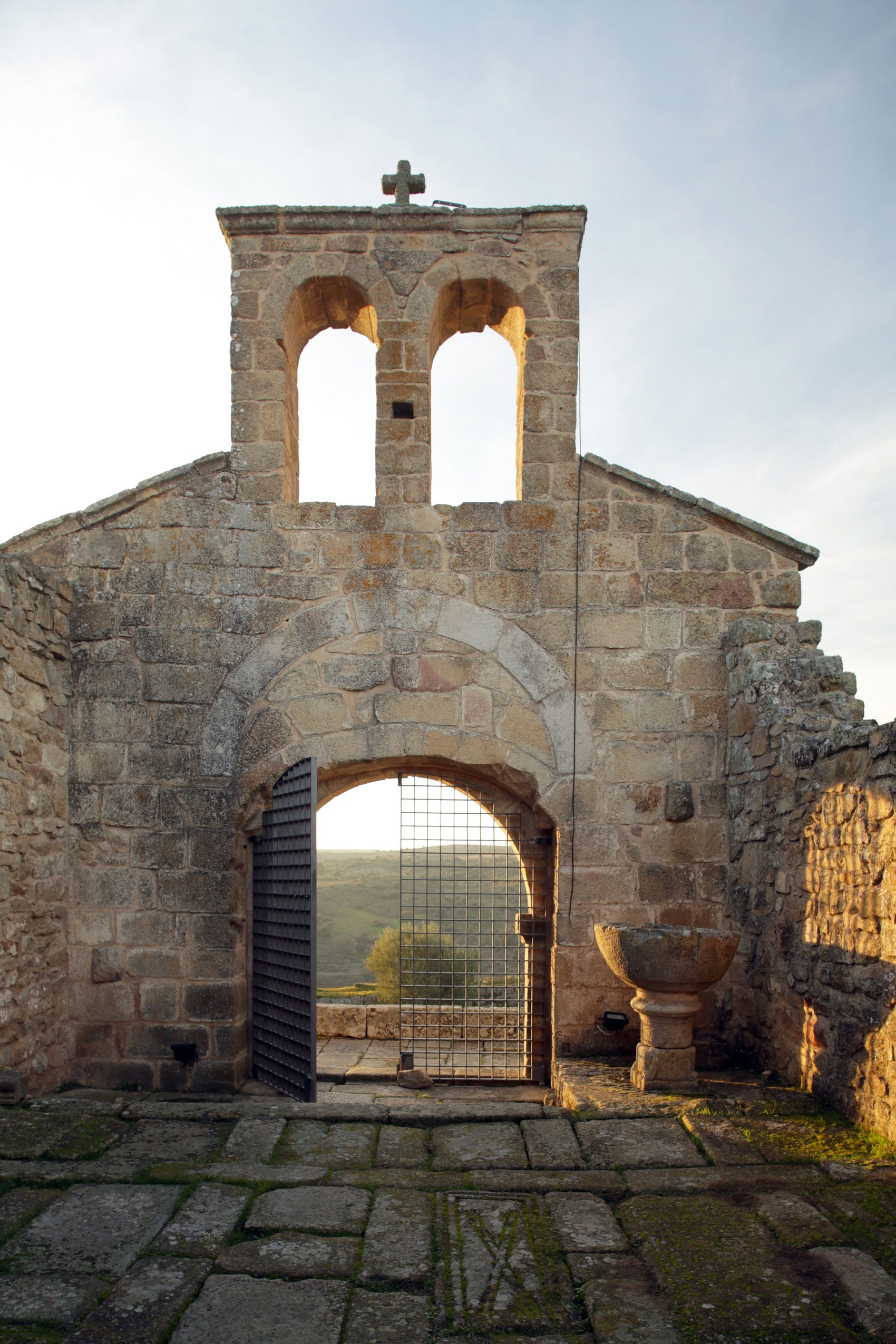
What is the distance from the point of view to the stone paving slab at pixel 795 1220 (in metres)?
2.93

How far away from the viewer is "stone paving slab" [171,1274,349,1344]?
2.42 m

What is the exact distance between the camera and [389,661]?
18.7 feet

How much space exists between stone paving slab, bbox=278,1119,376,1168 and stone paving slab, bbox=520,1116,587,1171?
0.67 metres

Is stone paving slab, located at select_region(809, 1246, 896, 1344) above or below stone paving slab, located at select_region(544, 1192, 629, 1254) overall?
above

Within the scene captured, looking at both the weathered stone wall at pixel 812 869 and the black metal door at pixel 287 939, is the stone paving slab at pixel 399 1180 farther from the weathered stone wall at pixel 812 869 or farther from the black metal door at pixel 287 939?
the weathered stone wall at pixel 812 869

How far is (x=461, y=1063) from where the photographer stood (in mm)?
7508

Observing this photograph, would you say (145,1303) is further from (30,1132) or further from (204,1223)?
(30,1132)

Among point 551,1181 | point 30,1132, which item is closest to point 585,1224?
point 551,1181

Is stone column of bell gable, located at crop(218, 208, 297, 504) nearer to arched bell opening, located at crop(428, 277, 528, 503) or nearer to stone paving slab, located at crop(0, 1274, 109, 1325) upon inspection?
arched bell opening, located at crop(428, 277, 528, 503)

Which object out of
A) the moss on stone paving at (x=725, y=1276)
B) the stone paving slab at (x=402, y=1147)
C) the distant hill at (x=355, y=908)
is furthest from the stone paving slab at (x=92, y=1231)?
the distant hill at (x=355, y=908)

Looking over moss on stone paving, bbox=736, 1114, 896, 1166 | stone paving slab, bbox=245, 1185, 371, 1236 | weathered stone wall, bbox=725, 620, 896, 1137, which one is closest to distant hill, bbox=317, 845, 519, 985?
weathered stone wall, bbox=725, 620, 896, 1137

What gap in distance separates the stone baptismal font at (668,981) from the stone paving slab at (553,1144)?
723 mm

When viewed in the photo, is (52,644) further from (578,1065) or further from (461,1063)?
(461,1063)

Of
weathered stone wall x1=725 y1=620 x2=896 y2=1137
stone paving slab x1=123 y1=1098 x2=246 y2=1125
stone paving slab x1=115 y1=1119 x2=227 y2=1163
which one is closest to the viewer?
stone paving slab x1=115 y1=1119 x2=227 y2=1163
